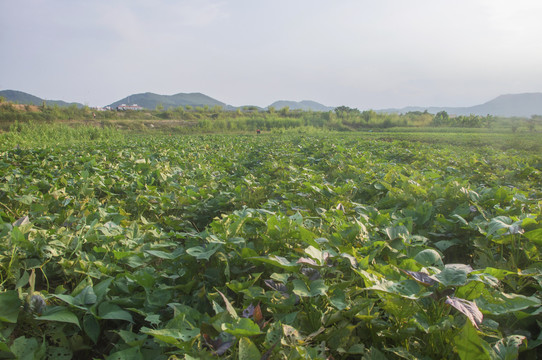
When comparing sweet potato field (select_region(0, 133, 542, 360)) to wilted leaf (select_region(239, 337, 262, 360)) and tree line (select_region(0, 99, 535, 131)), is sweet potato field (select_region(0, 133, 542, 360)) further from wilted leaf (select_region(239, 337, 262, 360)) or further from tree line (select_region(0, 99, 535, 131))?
tree line (select_region(0, 99, 535, 131))

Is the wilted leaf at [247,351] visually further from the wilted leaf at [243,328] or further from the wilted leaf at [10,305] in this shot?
the wilted leaf at [10,305]

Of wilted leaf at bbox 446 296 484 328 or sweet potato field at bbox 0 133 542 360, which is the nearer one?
wilted leaf at bbox 446 296 484 328

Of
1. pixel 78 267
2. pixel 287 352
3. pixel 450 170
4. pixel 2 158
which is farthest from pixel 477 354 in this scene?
pixel 2 158

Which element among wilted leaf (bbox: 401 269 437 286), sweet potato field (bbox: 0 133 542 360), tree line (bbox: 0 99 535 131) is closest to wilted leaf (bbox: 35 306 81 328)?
sweet potato field (bbox: 0 133 542 360)

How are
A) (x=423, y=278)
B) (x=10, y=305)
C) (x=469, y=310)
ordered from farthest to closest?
(x=10, y=305) < (x=423, y=278) < (x=469, y=310)

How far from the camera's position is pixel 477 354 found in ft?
2.56

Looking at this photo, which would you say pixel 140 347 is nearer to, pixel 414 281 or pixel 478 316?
pixel 414 281

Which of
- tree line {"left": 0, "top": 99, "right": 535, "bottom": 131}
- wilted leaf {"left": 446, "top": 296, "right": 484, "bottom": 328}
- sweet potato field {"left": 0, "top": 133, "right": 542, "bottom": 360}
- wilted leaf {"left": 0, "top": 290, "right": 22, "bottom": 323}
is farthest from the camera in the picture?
tree line {"left": 0, "top": 99, "right": 535, "bottom": 131}

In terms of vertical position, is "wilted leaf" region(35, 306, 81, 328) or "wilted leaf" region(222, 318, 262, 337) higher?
"wilted leaf" region(222, 318, 262, 337)

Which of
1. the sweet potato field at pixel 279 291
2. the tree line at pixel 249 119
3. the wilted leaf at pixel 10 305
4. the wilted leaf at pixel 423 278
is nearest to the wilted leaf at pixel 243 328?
the sweet potato field at pixel 279 291

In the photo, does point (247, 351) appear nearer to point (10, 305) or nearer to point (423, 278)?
point (423, 278)

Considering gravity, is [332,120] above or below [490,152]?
above

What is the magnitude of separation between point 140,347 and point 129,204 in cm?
251

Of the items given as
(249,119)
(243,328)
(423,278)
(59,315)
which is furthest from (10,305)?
(249,119)
